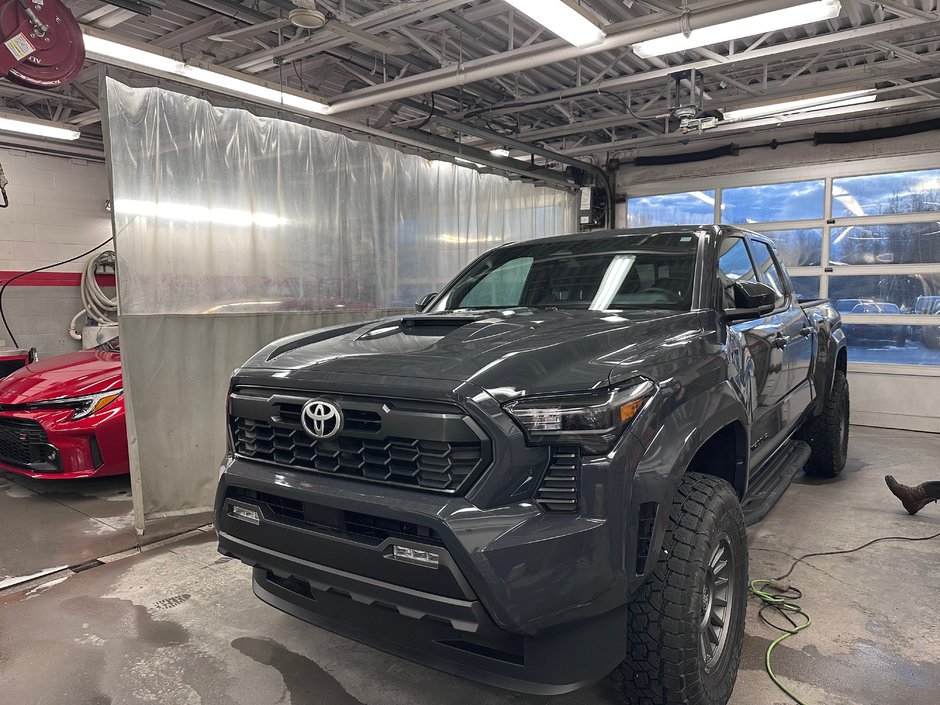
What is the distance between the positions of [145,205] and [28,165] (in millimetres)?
6494

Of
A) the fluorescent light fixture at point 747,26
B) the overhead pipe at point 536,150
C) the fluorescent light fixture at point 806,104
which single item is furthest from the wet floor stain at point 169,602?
the fluorescent light fixture at point 806,104

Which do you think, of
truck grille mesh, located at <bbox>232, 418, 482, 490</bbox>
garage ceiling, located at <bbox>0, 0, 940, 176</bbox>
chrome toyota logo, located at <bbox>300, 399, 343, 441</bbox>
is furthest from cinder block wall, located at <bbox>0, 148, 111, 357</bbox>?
chrome toyota logo, located at <bbox>300, 399, 343, 441</bbox>

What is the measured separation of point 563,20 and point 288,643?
12.0ft

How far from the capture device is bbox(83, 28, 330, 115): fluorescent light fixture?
4.37 m

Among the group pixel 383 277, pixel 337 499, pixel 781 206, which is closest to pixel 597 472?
pixel 337 499

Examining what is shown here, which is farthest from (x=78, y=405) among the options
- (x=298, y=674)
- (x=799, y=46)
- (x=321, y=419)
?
(x=799, y=46)

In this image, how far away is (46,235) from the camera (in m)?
8.95

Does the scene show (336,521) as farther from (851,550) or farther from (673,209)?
(673,209)

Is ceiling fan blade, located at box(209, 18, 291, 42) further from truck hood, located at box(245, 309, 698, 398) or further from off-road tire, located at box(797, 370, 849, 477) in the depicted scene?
off-road tire, located at box(797, 370, 849, 477)

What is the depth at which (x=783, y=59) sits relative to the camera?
19.5 feet

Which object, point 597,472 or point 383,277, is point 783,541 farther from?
point 383,277

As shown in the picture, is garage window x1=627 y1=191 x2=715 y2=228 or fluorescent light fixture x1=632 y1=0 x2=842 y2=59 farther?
garage window x1=627 y1=191 x2=715 y2=228

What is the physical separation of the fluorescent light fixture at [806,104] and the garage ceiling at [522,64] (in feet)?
0.20

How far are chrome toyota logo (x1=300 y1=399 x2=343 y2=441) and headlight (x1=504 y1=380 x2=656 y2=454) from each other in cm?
51
